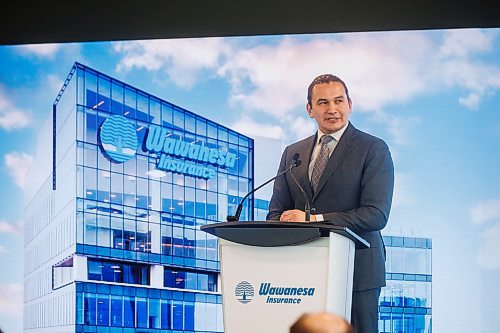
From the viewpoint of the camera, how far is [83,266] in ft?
19.9

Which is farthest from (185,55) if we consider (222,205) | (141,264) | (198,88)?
(141,264)

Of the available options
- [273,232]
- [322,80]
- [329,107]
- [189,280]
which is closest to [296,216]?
[273,232]

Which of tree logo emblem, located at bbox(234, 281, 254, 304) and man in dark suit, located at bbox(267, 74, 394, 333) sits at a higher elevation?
man in dark suit, located at bbox(267, 74, 394, 333)

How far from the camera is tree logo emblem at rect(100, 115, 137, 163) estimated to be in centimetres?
607

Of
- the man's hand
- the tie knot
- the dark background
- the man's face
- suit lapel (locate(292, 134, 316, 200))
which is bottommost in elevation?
the man's hand

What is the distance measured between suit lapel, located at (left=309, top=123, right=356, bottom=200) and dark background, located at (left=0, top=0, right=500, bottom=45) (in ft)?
3.41

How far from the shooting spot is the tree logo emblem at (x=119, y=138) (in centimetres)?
607

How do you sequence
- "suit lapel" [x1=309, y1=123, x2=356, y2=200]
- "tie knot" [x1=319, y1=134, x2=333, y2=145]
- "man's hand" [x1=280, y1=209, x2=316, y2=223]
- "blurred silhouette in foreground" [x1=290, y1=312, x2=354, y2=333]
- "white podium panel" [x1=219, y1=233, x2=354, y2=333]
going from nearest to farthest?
1. "blurred silhouette in foreground" [x1=290, y1=312, x2=354, y2=333]
2. "white podium panel" [x1=219, y1=233, x2=354, y2=333]
3. "man's hand" [x1=280, y1=209, x2=316, y2=223]
4. "suit lapel" [x1=309, y1=123, x2=356, y2=200]
5. "tie knot" [x1=319, y1=134, x2=333, y2=145]

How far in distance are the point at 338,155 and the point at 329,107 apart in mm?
475

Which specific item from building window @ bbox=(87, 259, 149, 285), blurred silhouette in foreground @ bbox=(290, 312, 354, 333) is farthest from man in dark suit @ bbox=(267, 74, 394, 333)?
blurred silhouette in foreground @ bbox=(290, 312, 354, 333)

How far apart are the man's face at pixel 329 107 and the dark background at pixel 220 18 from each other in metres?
0.57

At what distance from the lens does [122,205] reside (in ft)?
20.0

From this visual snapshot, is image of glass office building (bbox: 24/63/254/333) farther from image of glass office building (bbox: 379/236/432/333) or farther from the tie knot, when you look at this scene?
image of glass office building (bbox: 379/236/432/333)

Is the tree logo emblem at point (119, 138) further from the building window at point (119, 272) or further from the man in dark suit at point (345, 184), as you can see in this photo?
the man in dark suit at point (345, 184)
